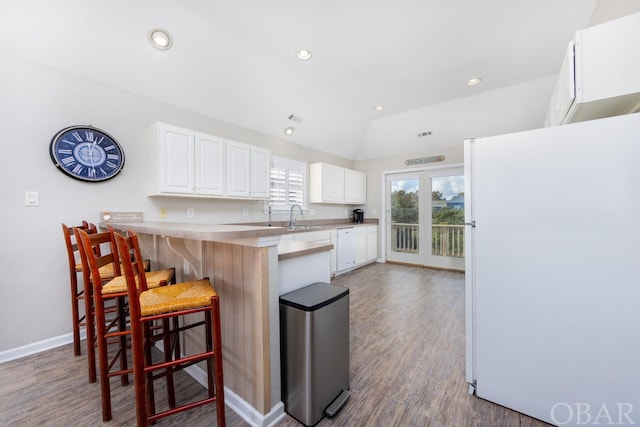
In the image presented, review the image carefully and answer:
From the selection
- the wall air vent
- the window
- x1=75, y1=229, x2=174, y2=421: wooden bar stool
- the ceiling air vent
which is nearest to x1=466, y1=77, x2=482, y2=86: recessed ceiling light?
Answer: the wall air vent

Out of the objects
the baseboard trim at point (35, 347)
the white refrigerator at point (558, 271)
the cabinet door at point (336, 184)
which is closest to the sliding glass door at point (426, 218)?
the cabinet door at point (336, 184)

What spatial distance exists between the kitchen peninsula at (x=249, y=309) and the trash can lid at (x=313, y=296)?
11 centimetres

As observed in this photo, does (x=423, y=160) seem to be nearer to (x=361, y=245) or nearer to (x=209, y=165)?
(x=361, y=245)

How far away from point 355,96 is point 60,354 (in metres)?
4.73

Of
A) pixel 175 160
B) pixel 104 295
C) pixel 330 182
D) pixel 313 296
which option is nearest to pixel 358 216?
pixel 330 182

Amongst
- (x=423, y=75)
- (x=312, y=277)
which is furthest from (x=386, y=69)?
(x=312, y=277)

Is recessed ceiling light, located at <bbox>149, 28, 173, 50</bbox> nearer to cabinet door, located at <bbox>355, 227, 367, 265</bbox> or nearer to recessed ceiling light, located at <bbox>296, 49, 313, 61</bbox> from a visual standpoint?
recessed ceiling light, located at <bbox>296, 49, 313, 61</bbox>

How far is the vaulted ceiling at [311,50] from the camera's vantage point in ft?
7.22

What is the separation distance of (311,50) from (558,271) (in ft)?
10.0

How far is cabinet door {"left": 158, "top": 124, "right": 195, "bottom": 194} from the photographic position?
2719 mm

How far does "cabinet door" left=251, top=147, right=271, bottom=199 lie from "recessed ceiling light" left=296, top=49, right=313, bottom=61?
1.33 meters

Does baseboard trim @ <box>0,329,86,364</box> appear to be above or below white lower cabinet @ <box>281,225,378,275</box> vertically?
below

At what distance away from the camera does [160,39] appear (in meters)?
2.42

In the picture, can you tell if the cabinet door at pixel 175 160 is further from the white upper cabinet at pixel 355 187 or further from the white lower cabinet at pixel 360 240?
the white upper cabinet at pixel 355 187
